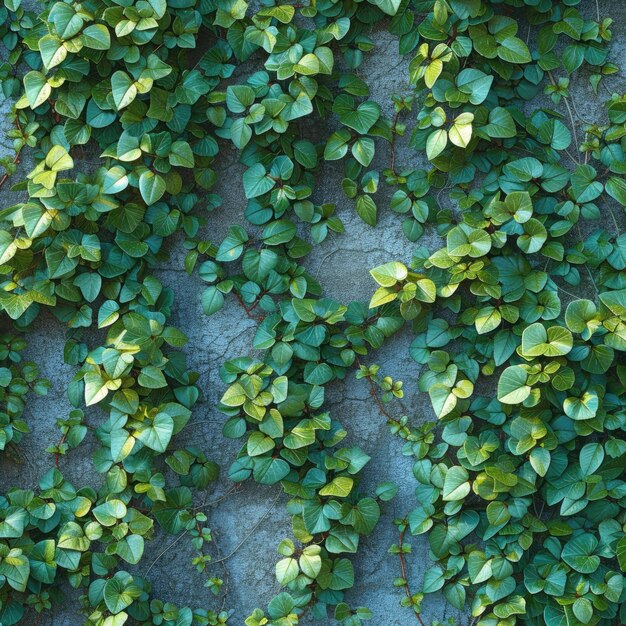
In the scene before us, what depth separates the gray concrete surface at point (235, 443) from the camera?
1.92 meters

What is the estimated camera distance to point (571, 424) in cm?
184

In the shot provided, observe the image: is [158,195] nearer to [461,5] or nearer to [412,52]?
[412,52]

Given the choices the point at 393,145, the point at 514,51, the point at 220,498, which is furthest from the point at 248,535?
the point at 514,51

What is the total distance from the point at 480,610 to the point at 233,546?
64 centimetres

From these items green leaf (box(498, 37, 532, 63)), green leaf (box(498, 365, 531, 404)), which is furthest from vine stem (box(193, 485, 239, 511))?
green leaf (box(498, 37, 532, 63))

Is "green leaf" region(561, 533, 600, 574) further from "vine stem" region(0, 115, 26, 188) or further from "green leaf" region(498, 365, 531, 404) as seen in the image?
"vine stem" region(0, 115, 26, 188)

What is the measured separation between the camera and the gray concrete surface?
1923 mm

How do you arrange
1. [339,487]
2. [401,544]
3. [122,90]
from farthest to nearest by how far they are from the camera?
[401,544] → [339,487] → [122,90]

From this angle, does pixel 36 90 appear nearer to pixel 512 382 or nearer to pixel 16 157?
pixel 16 157

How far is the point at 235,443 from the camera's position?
1.97 metres

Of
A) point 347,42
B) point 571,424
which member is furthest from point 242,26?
point 571,424

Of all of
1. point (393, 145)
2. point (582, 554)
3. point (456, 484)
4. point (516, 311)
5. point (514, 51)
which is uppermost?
point (514, 51)

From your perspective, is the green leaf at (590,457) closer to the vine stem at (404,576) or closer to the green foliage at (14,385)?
the vine stem at (404,576)

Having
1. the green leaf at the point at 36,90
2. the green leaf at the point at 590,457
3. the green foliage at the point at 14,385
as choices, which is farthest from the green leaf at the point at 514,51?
the green foliage at the point at 14,385
